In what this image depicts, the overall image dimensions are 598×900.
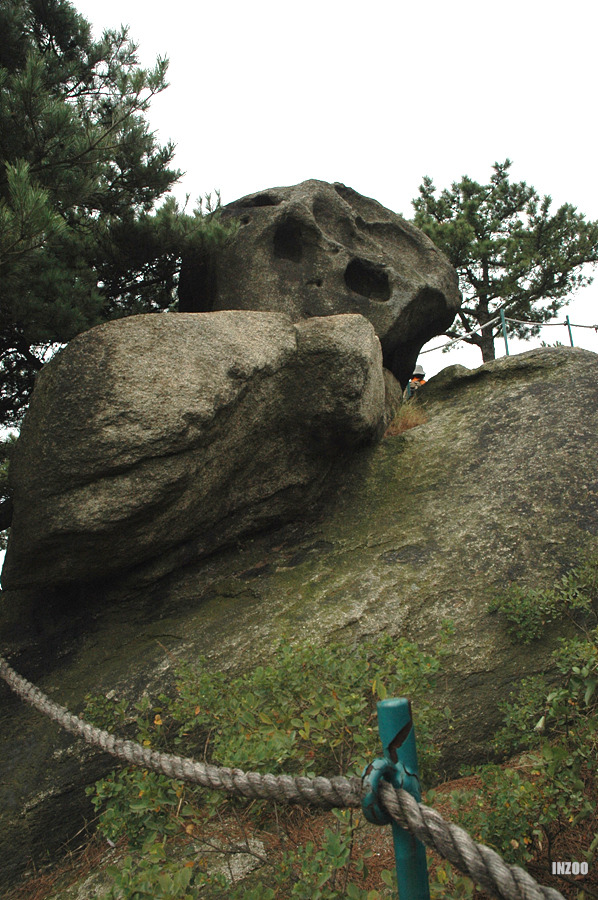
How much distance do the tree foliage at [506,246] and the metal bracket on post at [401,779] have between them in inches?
651

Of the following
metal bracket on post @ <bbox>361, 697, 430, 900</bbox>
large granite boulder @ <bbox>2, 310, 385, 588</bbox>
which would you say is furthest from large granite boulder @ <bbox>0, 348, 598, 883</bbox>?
metal bracket on post @ <bbox>361, 697, 430, 900</bbox>

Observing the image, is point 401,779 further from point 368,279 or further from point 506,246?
point 506,246

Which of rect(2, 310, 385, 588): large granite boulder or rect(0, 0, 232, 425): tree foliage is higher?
rect(0, 0, 232, 425): tree foliage

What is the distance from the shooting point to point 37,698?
2.94 m

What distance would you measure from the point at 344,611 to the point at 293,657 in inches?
49.4

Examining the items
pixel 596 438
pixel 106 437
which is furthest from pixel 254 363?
pixel 596 438

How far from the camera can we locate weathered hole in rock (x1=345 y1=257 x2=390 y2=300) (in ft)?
19.5

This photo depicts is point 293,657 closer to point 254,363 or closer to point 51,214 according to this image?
point 254,363

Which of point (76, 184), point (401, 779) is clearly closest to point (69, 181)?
point (76, 184)

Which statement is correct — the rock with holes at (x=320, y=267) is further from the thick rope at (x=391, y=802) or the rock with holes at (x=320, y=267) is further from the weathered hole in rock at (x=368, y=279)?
the thick rope at (x=391, y=802)

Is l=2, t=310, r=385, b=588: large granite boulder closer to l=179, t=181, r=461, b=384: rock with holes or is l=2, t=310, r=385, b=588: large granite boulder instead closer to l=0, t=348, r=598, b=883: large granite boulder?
l=0, t=348, r=598, b=883: large granite boulder

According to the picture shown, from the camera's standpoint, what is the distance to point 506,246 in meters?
17.5

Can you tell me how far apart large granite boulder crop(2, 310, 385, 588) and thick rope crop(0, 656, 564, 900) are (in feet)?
5.89

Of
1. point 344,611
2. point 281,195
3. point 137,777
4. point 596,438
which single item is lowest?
point 137,777
